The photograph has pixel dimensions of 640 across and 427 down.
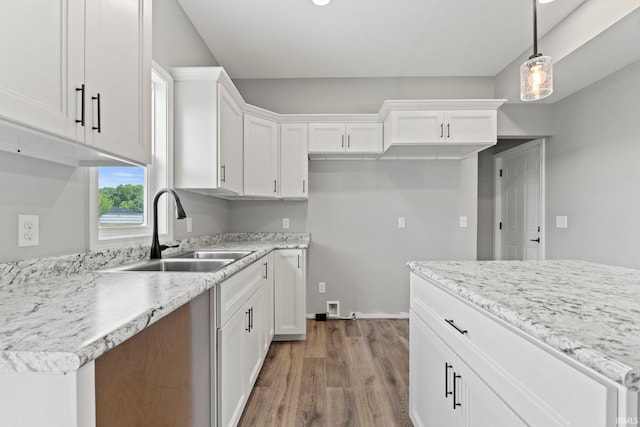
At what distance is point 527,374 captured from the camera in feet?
2.31

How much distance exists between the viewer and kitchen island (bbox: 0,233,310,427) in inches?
21.0

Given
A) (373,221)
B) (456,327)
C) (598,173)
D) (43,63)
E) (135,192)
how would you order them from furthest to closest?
(373,221)
(598,173)
(135,192)
(456,327)
(43,63)

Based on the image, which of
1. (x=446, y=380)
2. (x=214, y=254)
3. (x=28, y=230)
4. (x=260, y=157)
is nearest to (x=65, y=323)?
(x=28, y=230)

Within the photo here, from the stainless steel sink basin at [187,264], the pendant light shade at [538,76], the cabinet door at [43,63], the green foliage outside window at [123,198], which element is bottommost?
the stainless steel sink basin at [187,264]

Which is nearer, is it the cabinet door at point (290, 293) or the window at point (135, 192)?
the window at point (135, 192)

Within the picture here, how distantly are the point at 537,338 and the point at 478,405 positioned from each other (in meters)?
0.41

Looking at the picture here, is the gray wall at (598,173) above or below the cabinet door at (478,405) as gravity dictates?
above

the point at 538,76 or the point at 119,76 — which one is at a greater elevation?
the point at 538,76

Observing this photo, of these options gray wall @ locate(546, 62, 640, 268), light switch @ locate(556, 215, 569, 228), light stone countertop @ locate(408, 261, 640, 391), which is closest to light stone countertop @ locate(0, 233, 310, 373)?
light stone countertop @ locate(408, 261, 640, 391)

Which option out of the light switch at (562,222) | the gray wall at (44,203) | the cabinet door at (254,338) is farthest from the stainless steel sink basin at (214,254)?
the light switch at (562,222)

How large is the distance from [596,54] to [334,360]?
3212 millimetres

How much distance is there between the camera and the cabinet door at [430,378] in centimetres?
113

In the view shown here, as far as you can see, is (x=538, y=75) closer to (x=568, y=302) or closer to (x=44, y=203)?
(x=568, y=302)

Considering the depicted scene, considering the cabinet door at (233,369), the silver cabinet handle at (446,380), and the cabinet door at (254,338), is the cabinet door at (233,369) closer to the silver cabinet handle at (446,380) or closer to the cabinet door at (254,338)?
the cabinet door at (254,338)
